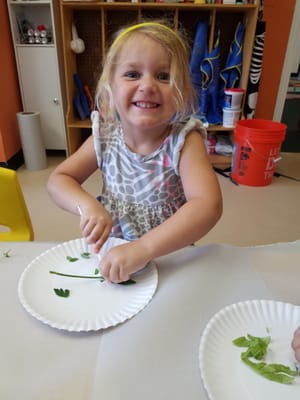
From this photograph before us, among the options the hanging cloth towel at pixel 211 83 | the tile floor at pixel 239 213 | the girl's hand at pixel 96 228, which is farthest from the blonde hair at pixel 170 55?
the hanging cloth towel at pixel 211 83

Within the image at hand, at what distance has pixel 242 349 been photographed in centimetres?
38

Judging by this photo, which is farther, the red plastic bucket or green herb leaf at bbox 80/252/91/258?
the red plastic bucket

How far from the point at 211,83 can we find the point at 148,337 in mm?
2137

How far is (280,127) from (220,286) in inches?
73.9

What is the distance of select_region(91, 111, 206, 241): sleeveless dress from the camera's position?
0.78m

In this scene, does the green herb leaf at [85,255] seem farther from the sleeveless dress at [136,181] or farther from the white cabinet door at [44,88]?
the white cabinet door at [44,88]

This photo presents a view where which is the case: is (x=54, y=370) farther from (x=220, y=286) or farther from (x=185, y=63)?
(x=185, y=63)

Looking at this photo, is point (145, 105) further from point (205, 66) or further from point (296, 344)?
point (205, 66)

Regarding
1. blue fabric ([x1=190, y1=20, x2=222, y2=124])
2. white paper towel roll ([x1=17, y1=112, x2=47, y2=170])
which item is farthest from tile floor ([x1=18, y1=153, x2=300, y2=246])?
blue fabric ([x1=190, y1=20, x2=222, y2=124])

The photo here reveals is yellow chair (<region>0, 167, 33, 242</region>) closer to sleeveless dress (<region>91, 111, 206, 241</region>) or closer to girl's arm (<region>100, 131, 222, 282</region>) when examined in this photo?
sleeveless dress (<region>91, 111, 206, 241</region>)

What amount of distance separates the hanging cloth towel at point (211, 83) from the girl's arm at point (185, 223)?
1.65 metres

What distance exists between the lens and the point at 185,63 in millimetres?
701

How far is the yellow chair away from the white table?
0.96ft

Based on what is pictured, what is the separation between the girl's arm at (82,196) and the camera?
0.55m
